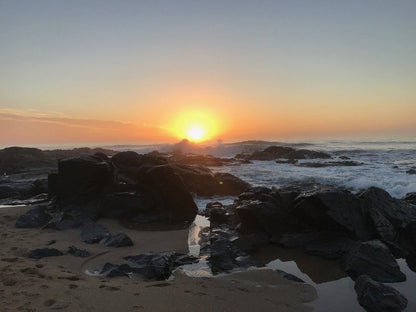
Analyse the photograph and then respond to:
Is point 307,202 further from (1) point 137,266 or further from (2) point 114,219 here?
(2) point 114,219

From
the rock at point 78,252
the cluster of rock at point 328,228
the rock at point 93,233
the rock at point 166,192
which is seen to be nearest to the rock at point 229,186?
the rock at point 166,192

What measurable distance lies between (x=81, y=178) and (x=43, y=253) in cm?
528

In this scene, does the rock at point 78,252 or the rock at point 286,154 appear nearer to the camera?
the rock at point 78,252

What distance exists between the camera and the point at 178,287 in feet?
19.4

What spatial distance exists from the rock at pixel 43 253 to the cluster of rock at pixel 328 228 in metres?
3.32

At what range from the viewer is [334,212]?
8.93 metres

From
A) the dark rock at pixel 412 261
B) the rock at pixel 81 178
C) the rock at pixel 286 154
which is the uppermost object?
the rock at pixel 81 178

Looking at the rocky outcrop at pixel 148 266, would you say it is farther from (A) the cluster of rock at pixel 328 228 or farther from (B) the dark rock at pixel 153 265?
(A) the cluster of rock at pixel 328 228

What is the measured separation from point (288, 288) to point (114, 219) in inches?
279

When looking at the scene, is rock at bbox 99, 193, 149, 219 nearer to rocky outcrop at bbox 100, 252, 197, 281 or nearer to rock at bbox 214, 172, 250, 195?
A: rocky outcrop at bbox 100, 252, 197, 281

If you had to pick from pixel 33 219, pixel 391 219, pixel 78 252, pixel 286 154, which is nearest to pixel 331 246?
pixel 391 219

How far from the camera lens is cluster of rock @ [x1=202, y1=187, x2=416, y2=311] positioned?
24.1 feet

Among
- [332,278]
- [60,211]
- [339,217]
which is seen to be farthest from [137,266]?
[60,211]

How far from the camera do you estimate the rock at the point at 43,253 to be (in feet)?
24.2
